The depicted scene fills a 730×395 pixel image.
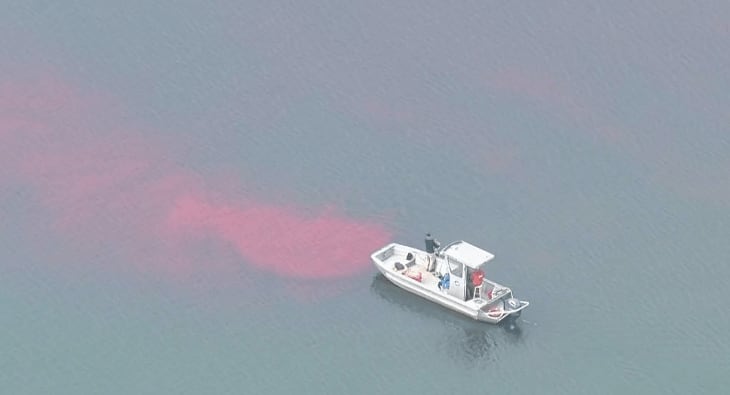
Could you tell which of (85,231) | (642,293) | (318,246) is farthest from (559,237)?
(85,231)

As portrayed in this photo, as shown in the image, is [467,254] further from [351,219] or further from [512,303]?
[351,219]

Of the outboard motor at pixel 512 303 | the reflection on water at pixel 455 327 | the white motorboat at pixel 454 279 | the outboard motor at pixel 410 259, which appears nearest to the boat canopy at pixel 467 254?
the white motorboat at pixel 454 279

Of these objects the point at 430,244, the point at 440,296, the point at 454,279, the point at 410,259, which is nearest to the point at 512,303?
the point at 454,279

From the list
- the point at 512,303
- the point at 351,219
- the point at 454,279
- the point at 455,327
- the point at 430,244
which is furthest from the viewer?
the point at 351,219

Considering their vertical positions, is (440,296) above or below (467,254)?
below

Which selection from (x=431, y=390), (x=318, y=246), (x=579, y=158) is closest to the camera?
(x=431, y=390)

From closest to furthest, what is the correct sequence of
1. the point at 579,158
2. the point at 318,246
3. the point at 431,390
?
the point at 431,390, the point at 318,246, the point at 579,158

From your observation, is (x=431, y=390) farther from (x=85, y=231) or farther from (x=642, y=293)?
(x=85, y=231)

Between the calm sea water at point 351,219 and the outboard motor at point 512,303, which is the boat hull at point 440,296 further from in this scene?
the calm sea water at point 351,219
